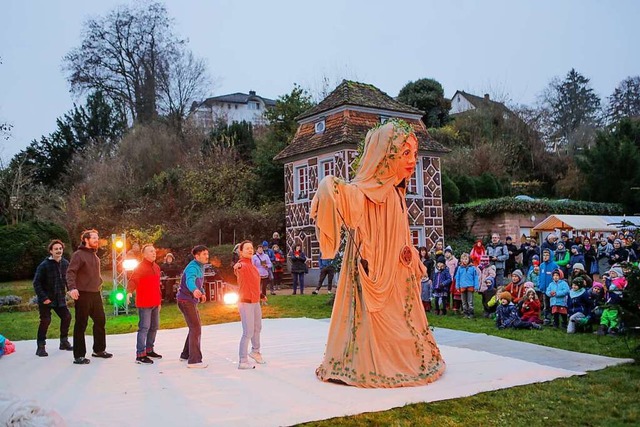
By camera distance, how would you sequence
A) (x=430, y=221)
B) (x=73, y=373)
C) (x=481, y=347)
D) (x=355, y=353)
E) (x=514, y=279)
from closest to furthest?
(x=355, y=353) < (x=73, y=373) < (x=481, y=347) < (x=514, y=279) < (x=430, y=221)

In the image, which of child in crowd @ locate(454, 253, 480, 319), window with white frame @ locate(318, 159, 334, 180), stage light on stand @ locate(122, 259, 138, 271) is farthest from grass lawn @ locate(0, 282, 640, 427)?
window with white frame @ locate(318, 159, 334, 180)

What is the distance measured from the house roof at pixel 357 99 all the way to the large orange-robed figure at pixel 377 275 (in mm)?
16054

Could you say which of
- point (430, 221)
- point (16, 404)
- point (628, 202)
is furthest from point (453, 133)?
point (16, 404)

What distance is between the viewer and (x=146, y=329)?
7.78m

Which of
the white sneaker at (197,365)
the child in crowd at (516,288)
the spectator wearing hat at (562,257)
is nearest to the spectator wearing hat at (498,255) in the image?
the spectator wearing hat at (562,257)

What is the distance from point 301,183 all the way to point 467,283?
12.5 meters

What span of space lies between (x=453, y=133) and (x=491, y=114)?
3855 millimetres

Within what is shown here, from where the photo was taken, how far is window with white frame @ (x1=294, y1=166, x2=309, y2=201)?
77.1ft

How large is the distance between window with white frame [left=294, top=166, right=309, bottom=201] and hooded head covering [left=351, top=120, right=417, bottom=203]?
667 inches

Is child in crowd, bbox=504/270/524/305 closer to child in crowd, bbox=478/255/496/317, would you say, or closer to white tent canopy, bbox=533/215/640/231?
child in crowd, bbox=478/255/496/317

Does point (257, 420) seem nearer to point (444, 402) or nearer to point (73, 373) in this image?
point (444, 402)

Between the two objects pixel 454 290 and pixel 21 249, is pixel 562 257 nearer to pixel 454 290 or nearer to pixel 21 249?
pixel 454 290

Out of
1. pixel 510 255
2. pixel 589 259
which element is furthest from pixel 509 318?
pixel 510 255

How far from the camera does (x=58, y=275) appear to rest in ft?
28.0
